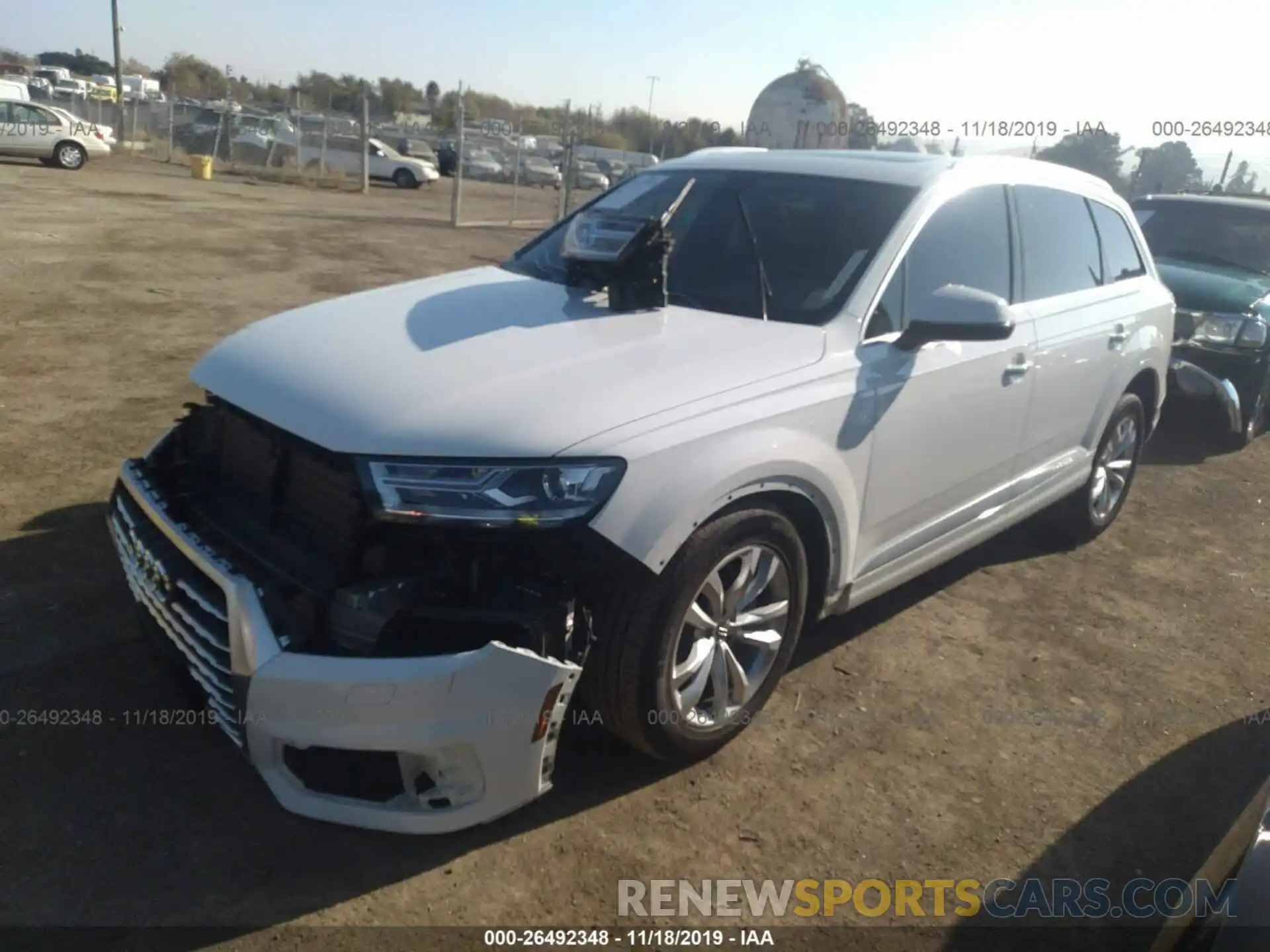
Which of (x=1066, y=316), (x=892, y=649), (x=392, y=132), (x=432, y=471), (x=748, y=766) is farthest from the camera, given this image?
(x=392, y=132)

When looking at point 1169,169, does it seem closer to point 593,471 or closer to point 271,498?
point 593,471

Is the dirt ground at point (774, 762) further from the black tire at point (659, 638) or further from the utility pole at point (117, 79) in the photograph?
the utility pole at point (117, 79)

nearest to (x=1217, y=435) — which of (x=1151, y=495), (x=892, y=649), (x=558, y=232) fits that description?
(x=1151, y=495)

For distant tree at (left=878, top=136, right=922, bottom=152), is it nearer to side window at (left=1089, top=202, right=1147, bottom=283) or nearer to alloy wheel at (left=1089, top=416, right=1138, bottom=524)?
side window at (left=1089, top=202, right=1147, bottom=283)

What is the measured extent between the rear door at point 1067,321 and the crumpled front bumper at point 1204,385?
2.63m

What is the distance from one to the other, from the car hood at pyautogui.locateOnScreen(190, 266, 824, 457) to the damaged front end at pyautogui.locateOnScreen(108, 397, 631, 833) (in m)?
0.13

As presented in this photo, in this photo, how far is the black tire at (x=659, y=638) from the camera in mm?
2691

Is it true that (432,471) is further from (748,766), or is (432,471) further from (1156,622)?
(1156,622)

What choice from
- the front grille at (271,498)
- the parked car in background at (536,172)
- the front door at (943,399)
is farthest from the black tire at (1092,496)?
the parked car in background at (536,172)

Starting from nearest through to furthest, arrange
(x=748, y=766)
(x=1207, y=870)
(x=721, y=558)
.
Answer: (x=1207, y=870), (x=721, y=558), (x=748, y=766)

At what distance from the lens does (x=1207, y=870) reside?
7.07ft

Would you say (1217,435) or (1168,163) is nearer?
(1217,435)

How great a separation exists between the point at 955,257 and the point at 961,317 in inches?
24.3

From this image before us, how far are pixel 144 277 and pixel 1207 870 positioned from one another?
33.8 feet
